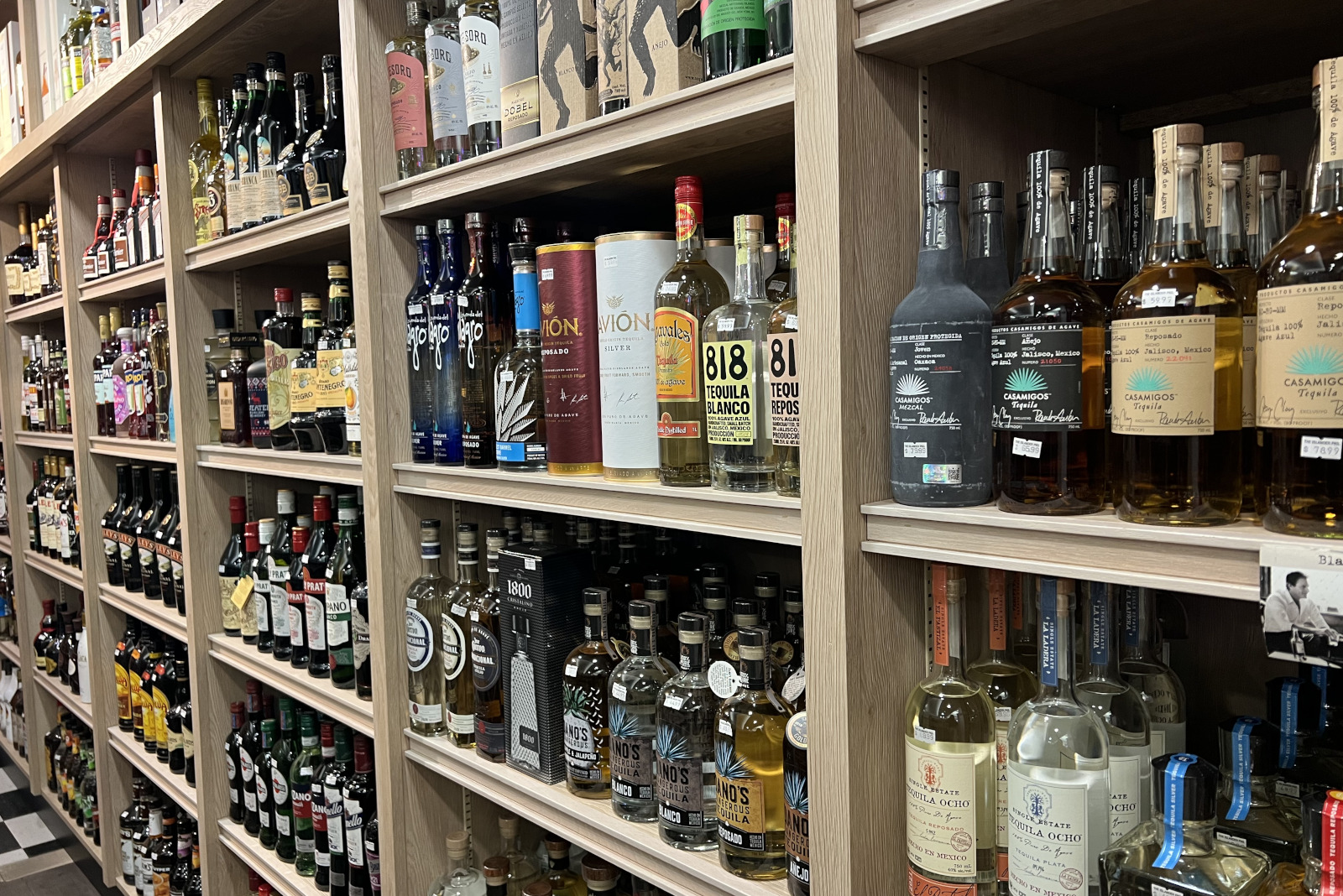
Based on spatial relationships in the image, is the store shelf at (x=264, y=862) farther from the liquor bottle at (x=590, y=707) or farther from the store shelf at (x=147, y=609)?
the liquor bottle at (x=590, y=707)

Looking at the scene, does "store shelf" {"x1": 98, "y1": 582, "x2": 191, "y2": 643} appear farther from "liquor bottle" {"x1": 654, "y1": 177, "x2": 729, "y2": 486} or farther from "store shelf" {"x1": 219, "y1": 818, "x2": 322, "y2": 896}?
"liquor bottle" {"x1": 654, "y1": 177, "x2": 729, "y2": 486}

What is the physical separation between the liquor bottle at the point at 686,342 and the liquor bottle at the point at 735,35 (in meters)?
0.14

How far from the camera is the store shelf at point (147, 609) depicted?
2428mm

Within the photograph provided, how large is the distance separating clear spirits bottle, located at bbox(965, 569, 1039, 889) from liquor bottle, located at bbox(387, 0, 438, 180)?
1102 millimetres

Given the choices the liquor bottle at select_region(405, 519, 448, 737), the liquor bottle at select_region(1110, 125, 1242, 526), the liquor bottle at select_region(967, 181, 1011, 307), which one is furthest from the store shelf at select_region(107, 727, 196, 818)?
the liquor bottle at select_region(1110, 125, 1242, 526)

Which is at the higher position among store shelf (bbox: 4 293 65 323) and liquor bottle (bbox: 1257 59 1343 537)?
store shelf (bbox: 4 293 65 323)

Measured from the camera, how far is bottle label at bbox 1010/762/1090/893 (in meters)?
0.79

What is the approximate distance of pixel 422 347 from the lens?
152 cm

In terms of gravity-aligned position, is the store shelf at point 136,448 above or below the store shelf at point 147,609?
above

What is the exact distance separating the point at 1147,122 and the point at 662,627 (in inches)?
35.2


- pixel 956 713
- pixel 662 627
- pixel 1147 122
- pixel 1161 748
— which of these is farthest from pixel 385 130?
pixel 1161 748

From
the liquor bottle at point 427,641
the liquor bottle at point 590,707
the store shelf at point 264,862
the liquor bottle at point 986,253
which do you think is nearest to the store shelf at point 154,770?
the store shelf at point 264,862

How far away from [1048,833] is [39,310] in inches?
144

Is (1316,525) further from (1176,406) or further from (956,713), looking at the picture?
(956,713)
